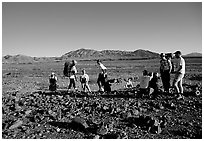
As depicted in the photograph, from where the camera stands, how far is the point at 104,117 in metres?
6.81

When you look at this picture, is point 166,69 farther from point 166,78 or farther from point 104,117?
point 104,117

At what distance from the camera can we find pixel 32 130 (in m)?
5.91

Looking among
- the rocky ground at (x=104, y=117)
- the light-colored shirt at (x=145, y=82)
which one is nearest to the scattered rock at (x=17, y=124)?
the rocky ground at (x=104, y=117)

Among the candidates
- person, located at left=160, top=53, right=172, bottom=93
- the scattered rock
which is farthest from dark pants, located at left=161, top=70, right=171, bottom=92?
the scattered rock

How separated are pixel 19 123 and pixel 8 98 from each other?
3.46 m

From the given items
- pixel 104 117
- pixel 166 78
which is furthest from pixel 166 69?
pixel 104 117

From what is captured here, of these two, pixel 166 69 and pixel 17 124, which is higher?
pixel 166 69

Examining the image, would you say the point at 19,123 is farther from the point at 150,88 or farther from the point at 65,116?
the point at 150,88

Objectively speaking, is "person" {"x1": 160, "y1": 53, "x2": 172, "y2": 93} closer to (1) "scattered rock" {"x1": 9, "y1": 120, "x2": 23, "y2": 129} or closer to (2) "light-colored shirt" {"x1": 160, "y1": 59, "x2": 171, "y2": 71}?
(2) "light-colored shirt" {"x1": 160, "y1": 59, "x2": 171, "y2": 71}

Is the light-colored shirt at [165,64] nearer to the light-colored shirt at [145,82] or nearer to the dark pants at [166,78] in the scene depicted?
the dark pants at [166,78]

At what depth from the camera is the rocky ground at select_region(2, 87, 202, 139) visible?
5668 millimetres

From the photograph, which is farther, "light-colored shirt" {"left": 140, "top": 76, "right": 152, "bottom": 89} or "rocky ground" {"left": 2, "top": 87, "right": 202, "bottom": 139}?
"light-colored shirt" {"left": 140, "top": 76, "right": 152, "bottom": 89}

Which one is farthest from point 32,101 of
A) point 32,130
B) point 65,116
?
point 32,130

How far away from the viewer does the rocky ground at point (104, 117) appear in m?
5.67
